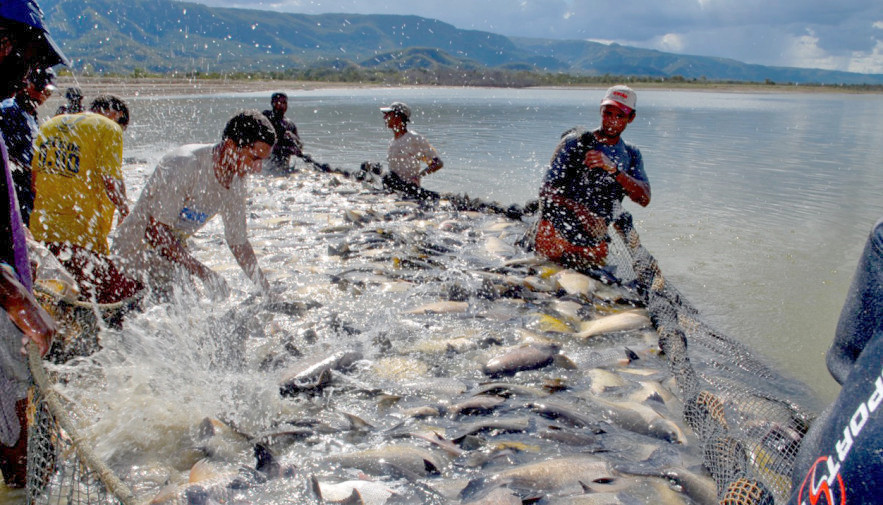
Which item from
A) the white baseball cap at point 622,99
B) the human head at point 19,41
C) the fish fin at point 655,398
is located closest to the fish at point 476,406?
the fish fin at point 655,398

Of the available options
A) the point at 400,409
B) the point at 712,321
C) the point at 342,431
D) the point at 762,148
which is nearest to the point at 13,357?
the point at 342,431

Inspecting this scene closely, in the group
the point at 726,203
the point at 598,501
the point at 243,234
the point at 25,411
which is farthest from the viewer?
the point at 726,203

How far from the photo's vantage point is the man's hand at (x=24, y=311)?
2.02m

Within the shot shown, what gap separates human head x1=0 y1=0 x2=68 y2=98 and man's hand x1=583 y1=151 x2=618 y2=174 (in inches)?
180

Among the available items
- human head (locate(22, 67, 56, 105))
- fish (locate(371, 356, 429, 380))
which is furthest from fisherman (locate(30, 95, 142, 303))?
fish (locate(371, 356, 429, 380))

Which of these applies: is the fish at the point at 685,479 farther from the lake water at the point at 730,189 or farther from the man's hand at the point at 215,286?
the man's hand at the point at 215,286

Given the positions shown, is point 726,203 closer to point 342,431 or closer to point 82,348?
point 342,431

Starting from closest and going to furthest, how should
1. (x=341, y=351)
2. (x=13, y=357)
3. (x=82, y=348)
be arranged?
1. (x=13, y=357)
2. (x=82, y=348)
3. (x=341, y=351)

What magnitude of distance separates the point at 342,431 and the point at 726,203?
11251mm

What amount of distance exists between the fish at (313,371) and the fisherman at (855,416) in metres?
3.09

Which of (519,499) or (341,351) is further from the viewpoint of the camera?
(341,351)

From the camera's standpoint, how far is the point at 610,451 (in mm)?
3363

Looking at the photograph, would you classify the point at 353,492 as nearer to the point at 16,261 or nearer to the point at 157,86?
the point at 16,261

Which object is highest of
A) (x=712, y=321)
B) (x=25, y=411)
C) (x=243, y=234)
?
(x=243, y=234)
